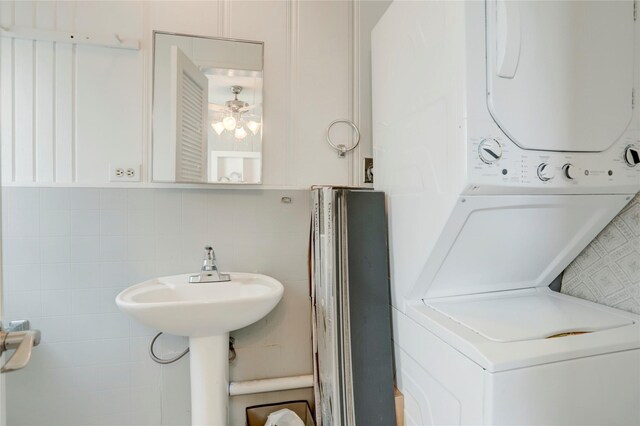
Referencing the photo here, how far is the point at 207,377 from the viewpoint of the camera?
1.31 meters

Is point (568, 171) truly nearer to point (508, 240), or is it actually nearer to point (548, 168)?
point (548, 168)

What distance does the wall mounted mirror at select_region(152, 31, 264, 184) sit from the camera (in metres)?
1.45

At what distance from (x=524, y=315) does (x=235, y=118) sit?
1.44m

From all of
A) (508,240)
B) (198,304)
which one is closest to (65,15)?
(198,304)

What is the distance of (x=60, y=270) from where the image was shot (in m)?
1.38

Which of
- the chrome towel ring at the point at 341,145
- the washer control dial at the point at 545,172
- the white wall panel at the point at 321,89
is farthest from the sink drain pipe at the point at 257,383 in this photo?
the washer control dial at the point at 545,172

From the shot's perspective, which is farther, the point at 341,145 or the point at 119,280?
the point at 341,145

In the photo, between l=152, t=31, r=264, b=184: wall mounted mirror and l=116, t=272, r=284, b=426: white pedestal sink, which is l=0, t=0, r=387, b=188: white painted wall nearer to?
l=152, t=31, r=264, b=184: wall mounted mirror

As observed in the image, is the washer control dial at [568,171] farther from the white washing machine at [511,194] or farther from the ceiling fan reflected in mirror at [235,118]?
the ceiling fan reflected in mirror at [235,118]

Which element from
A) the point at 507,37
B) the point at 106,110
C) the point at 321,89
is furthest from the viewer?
the point at 321,89

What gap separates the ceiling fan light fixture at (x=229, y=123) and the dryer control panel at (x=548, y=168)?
3.51 ft

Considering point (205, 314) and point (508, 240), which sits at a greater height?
point (508, 240)

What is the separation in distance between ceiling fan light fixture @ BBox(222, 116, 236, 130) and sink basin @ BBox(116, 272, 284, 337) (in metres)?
0.71

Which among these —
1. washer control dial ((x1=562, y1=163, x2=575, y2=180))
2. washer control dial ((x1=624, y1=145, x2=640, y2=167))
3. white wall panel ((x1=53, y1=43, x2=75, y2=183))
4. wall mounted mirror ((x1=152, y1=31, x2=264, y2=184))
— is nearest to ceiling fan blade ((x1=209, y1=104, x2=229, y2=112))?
wall mounted mirror ((x1=152, y1=31, x2=264, y2=184))
